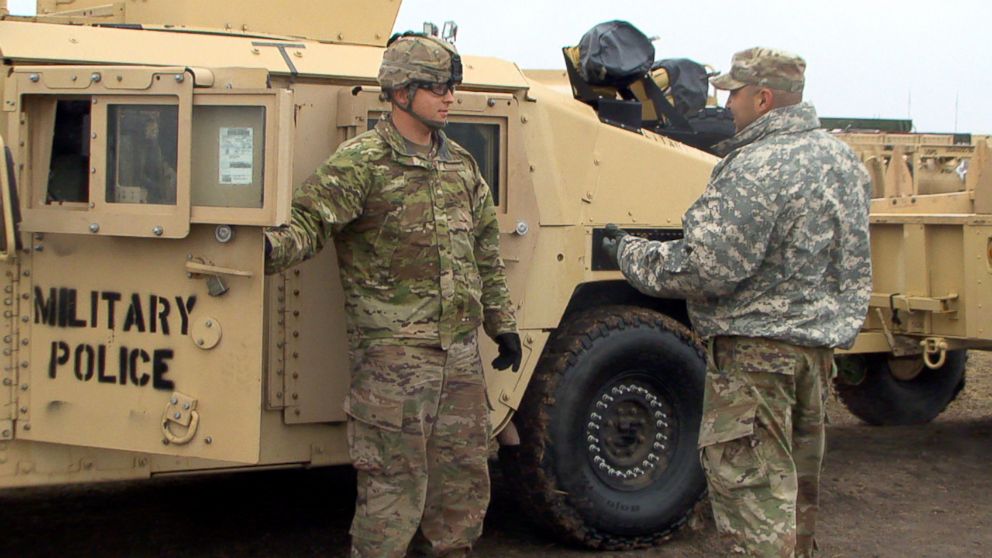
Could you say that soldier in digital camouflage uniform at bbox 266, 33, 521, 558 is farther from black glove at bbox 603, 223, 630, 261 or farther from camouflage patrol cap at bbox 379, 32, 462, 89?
black glove at bbox 603, 223, 630, 261

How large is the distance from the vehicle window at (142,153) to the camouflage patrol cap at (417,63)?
2.28ft

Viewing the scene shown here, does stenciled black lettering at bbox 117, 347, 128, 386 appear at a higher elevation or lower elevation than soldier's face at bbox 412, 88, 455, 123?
lower

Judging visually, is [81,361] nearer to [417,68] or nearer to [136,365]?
[136,365]

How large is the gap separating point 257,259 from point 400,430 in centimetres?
71

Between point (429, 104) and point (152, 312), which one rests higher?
point (429, 104)

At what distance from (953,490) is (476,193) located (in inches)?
142

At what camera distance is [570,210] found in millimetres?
5180

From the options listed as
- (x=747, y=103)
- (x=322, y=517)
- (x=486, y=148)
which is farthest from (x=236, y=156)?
(x=322, y=517)

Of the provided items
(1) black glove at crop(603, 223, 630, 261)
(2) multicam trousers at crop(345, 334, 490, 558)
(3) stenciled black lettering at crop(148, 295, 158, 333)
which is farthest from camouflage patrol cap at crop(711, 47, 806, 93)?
(3) stenciled black lettering at crop(148, 295, 158, 333)

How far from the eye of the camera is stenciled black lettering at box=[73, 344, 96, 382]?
164 inches

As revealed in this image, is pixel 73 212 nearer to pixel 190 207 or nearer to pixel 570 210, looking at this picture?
pixel 190 207

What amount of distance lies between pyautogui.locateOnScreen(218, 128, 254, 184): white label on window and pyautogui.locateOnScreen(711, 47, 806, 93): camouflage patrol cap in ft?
4.91

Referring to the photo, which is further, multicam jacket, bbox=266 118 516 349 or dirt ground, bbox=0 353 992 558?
dirt ground, bbox=0 353 992 558

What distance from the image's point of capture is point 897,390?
840 cm
